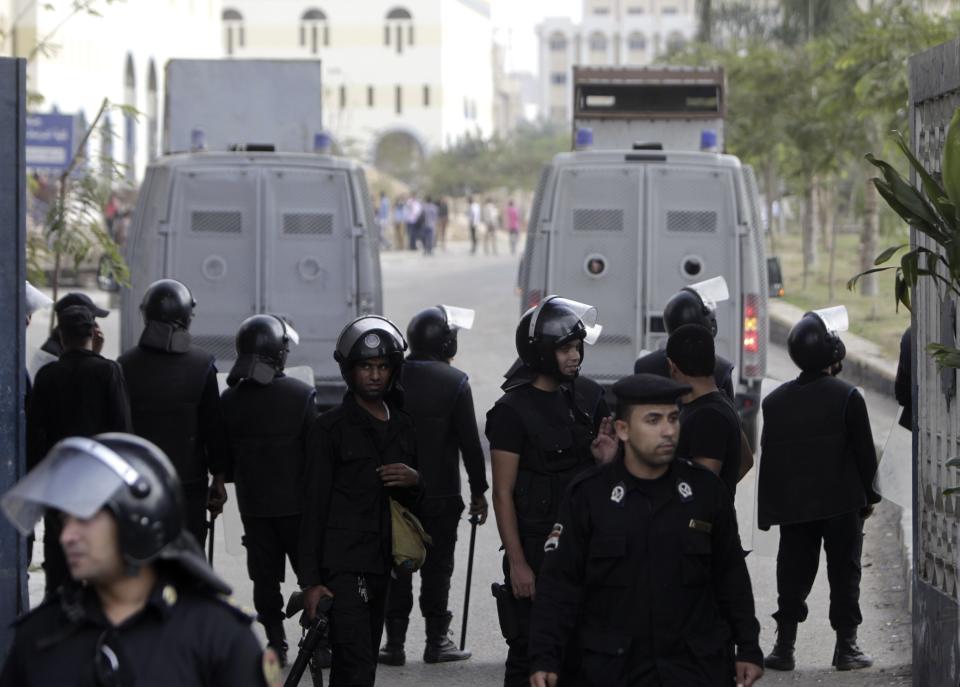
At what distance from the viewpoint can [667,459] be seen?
15.7ft

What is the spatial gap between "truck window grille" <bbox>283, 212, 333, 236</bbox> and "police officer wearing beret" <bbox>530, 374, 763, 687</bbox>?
8.49m

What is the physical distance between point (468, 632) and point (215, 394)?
1768 millimetres

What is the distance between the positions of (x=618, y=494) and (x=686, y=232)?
28.3 ft

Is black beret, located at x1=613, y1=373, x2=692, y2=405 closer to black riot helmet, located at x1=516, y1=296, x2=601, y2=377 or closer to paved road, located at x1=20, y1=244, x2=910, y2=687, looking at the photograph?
black riot helmet, located at x1=516, y1=296, x2=601, y2=377

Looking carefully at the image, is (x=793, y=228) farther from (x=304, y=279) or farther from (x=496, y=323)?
(x=304, y=279)

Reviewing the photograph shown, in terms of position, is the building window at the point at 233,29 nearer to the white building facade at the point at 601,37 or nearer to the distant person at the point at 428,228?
the distant person at the point at 428,228

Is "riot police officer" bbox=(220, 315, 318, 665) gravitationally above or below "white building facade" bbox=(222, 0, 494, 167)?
below

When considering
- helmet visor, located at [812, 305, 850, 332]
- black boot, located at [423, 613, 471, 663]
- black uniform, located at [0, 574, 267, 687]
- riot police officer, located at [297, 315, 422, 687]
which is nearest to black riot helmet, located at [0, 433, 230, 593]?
black uniform, located at [0, 574, 267, 687]

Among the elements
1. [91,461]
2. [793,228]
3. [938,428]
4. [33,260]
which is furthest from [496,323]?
[793,228]

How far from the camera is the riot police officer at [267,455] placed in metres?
7.66

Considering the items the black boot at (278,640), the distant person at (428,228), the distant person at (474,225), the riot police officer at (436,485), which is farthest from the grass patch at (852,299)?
the distant person at (474,225)

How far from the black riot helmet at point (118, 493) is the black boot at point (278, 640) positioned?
4.42 meters

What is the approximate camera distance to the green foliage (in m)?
77.3

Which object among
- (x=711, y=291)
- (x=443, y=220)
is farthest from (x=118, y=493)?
(x=443, y=220)
